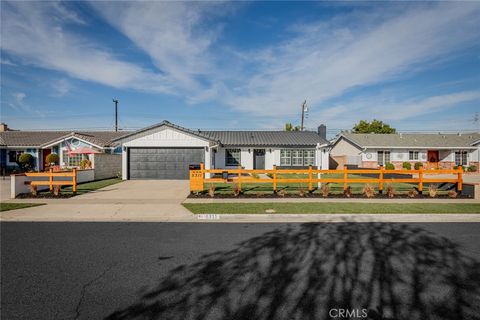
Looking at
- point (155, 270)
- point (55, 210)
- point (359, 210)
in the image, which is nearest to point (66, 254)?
point (155, 270)

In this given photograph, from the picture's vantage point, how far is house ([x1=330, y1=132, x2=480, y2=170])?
3291cm

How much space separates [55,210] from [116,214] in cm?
245

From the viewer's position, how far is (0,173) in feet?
82.2

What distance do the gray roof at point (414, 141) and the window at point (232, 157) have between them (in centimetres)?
1617

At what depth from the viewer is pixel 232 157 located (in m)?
27.9

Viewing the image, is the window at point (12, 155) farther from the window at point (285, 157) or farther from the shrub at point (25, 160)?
the window at point (285, 157)

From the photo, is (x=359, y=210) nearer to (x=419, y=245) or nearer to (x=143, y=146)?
(x=419, y=245)

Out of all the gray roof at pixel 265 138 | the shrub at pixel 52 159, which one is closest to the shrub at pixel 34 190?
the gray roof at pixel 265 138

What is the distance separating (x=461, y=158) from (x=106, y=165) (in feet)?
137

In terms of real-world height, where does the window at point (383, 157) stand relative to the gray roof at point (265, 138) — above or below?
below

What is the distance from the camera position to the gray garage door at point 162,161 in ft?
67.5
